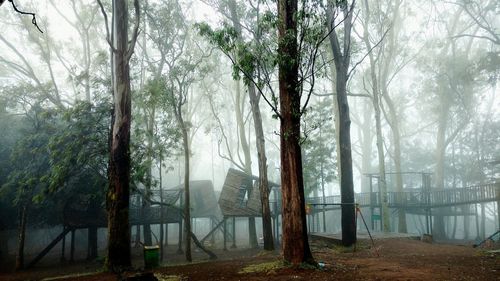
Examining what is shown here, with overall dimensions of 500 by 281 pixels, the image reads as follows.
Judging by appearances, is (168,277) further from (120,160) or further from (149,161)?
(149,161)

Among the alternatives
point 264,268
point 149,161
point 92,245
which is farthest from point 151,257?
point 92,245

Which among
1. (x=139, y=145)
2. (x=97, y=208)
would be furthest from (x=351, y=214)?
(x=97, y=208)

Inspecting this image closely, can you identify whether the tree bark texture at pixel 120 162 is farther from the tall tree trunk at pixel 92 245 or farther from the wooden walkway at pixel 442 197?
the wooden walkway at pixel 442 197

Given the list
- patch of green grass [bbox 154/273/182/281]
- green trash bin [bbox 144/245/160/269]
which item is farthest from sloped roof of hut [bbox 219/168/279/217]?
patch of green grass [bbox 154/273/182/281]

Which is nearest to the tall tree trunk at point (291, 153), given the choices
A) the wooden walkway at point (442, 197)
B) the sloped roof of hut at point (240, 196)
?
the sloped roof of hut at point (240, 196)

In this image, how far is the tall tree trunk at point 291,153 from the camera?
970 cm

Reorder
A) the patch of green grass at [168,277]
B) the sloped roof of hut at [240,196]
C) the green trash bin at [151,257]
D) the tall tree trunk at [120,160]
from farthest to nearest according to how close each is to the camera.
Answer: the sloped roof of hut at [240,196] → the green trash bin at [151,257] → the tall tree trunk at [120,160] → the patch of green grass at [168,277]

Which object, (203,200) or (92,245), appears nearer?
(92,245)

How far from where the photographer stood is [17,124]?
21297 millimetres

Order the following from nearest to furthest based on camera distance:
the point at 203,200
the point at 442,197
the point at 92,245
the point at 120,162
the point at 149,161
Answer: the point at 120,162, the point at 149,161, the point at 92,245, the point at 442,197, the point at 203,200

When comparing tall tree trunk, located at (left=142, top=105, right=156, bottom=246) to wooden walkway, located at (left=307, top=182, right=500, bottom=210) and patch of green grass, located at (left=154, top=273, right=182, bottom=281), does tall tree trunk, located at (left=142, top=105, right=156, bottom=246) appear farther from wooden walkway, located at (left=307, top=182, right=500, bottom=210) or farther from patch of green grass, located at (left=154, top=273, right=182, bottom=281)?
wooden walkway, located at (left=307, top=182, right=500, bottom=210)

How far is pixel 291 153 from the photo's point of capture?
9953 mm

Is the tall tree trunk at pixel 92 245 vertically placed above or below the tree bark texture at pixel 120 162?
below

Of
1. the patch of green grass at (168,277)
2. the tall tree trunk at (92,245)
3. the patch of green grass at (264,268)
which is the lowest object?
the tall tree trunk at (92,245)
